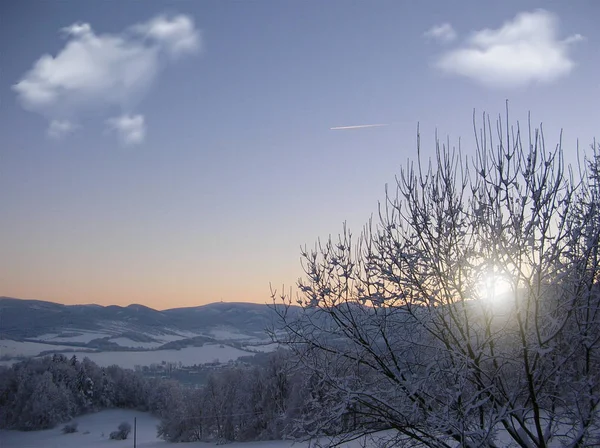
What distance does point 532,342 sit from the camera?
18.4 ft

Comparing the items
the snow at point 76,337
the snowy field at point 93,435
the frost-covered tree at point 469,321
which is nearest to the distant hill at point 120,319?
the snow at point 76,337

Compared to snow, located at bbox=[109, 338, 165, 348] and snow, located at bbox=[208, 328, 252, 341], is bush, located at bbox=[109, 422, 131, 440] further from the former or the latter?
snow, located at bbox=[208, 328, 252, 341]

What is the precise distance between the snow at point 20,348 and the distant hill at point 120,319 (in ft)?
5.67

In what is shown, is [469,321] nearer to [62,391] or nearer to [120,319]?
[62,391]

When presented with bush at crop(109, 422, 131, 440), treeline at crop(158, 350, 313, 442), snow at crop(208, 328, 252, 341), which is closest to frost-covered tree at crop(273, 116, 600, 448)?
treeline at crop(158, 350, 313, 442)

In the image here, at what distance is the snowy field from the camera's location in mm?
37625

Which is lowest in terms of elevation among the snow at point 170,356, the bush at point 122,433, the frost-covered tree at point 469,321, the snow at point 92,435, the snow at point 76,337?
the snow at point 92,435

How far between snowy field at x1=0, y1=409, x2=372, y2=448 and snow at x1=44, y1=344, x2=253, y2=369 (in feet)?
35.9

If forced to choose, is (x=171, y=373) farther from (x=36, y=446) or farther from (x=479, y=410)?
(x=479, y=410)

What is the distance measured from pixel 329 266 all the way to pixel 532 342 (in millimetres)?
2779

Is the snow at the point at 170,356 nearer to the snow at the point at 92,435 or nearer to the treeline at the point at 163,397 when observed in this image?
the treeline at the point at 163,397

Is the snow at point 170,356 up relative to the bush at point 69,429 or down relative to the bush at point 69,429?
up

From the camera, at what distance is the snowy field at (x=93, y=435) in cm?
3762

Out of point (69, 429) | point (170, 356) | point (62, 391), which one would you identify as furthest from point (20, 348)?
point (170, 356)
